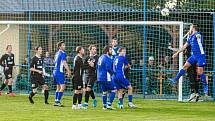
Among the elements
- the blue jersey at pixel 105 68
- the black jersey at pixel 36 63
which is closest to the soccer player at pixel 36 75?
the black jersey at pixel 36 63

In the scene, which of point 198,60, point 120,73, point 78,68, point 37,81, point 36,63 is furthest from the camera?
point 36,63

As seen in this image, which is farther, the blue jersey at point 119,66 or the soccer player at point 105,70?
the blue jersey at point 119,66

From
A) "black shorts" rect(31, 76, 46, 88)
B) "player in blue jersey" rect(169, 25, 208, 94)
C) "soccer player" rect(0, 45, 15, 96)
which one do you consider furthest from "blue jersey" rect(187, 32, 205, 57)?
"soccer player" rect(0, 45, 15, 96)

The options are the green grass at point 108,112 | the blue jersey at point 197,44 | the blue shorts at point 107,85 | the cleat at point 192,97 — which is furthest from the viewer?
the cleat at point 192,97

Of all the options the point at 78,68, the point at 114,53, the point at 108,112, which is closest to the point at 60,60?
the point at 78,68

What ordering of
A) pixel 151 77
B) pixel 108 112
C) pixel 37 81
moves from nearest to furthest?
1. pixel 108 112
2. pixel 37 81
3. pixel 151 77

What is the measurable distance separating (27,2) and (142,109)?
10938 mm

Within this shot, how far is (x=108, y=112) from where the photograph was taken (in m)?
20.7

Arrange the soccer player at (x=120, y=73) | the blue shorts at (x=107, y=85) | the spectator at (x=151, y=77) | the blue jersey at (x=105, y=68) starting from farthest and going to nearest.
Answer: the spectator at (x=151, y=77) → the soccer player at (x=120, y=73) → the blue shorts at (x=107, y=85) → the blue jersey at (x=105, y=68)

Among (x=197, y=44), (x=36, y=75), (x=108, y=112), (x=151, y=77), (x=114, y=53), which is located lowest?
(x=108, y=112)

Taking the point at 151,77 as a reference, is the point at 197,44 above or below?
above

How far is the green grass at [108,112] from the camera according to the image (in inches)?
734

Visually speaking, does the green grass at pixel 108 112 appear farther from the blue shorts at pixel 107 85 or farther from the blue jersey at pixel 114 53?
the blue jersey at pixel 114 53

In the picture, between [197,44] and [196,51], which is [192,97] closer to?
[196,51]
